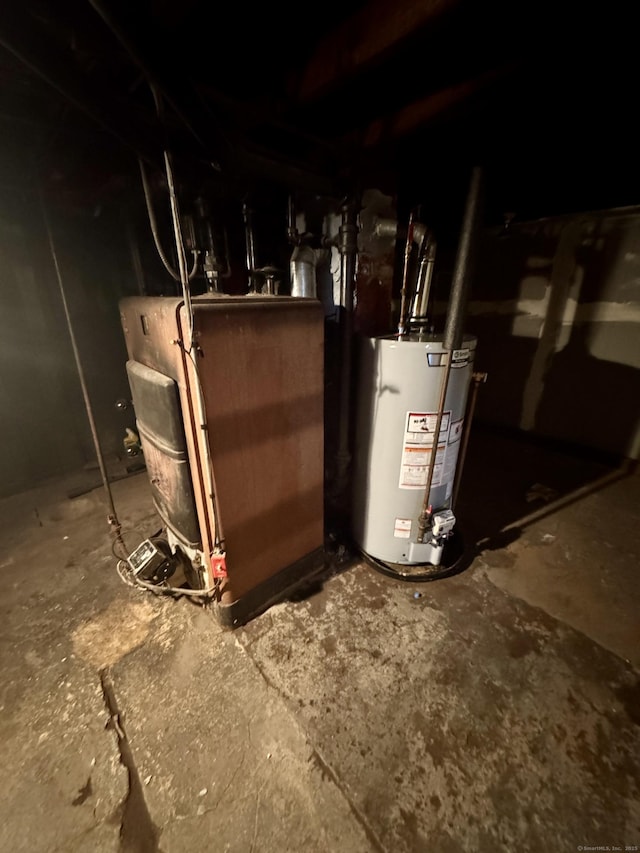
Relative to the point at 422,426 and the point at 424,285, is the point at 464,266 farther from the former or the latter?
the point at 422,426

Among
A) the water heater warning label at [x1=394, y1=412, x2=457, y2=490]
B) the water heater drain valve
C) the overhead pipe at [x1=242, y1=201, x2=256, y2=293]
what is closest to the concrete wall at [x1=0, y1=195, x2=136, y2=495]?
the overhead pipe at [x1=242, y1=201, x2=256, y2=293]

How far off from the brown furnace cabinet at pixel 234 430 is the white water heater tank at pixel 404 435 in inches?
9.5

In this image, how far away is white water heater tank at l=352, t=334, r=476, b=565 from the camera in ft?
4.45

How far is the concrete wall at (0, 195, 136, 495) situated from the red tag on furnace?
2094mm

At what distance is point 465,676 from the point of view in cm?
126

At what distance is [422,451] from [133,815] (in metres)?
1.45

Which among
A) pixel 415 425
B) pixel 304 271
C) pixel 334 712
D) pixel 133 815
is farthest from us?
pixel 304 271

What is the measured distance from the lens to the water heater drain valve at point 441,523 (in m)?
1.54

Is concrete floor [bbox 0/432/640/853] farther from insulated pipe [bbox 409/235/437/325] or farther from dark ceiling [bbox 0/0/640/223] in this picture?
dark ceiling [bbox 0/0/640/223]

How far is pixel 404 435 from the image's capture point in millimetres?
1439

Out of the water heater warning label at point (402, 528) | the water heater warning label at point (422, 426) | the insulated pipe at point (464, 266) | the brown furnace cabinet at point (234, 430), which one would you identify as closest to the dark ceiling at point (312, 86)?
the insulated pipe at point (464, 266)

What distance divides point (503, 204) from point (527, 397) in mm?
1656

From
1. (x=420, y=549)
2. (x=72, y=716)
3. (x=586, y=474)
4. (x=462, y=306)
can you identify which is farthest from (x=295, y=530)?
(x=586, y=474)

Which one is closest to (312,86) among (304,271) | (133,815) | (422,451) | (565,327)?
(304,271)
